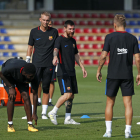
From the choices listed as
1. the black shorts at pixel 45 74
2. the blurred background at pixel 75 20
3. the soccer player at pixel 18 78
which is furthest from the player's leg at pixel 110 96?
the blurred background at pixel 75 20

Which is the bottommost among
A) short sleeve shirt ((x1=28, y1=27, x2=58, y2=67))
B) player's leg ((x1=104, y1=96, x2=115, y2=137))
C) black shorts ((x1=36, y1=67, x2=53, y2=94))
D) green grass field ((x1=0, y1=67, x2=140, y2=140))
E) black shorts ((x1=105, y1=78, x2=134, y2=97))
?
green grass field ((x1=0, y1=67, x2=140, y2=140))

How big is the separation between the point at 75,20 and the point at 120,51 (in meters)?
20.1

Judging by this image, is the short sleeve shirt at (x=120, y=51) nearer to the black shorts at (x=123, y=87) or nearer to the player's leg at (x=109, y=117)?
the black shorts at (x=123, y=87)

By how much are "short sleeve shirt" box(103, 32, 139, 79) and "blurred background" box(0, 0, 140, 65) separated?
16.8 meters

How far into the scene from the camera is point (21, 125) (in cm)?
667

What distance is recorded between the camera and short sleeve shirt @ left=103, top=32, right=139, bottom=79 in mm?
5430

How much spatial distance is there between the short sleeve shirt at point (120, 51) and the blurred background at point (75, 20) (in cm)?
1681

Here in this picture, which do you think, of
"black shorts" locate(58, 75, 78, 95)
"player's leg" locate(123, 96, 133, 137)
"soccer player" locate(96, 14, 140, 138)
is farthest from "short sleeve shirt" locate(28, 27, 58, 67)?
"player's leg" locate(123, 96, 133, 137)

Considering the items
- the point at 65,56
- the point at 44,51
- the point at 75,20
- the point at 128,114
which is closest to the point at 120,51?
the point at 128,114

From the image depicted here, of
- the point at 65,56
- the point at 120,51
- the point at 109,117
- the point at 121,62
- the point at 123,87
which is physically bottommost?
the point at 109,117

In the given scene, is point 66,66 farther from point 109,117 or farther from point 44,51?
point 109,117

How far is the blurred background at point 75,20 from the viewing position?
23094 millimetres

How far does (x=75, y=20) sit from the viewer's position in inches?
994

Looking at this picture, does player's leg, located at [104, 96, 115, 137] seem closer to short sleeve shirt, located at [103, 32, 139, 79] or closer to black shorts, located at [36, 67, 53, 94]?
short sleeve shirt, located at [103, 32, 139, 79]
